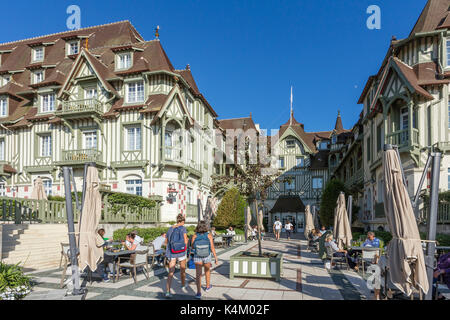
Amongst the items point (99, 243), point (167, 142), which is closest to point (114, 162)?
point (167, 142)

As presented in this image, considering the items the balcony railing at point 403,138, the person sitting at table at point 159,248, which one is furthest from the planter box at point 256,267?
the balcony railing at point 403,138

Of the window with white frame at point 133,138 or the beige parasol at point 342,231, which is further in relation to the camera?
the window with white frame at point 133,138

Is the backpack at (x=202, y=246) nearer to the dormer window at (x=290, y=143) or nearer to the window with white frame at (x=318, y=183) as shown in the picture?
the window with white frame at (x=318, y=183)

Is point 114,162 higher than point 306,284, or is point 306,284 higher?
point 114,162

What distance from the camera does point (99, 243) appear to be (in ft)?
25.1

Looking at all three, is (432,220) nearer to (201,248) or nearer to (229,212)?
(201,248)

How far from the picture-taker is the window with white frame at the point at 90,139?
22.0 meters

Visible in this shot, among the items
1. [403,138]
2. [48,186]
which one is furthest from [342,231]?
[48,186]

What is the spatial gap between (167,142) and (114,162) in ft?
11.4

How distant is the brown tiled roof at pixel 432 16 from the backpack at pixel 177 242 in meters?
15.0

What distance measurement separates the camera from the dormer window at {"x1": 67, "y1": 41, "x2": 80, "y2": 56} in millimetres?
25156
